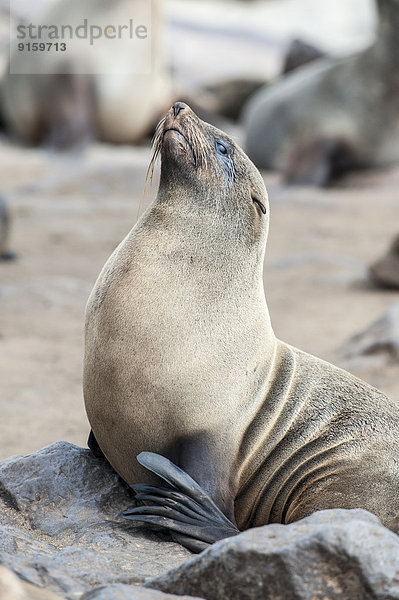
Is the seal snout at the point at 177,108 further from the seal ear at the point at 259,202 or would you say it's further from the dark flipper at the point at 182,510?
the dark flipper at the point at 182,510

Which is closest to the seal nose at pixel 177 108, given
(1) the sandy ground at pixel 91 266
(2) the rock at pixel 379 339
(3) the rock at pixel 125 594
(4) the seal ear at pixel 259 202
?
(4) the seal ear at pixel 259 202

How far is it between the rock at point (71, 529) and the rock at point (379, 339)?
9.17ft

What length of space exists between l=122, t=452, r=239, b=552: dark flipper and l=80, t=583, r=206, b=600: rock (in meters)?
→ 0.81

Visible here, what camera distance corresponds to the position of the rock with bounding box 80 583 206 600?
1966 millimetres

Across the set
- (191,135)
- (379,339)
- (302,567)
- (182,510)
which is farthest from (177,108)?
(379,339)

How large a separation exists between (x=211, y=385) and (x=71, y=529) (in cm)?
65

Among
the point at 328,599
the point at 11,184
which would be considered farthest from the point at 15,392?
the point at 11,184

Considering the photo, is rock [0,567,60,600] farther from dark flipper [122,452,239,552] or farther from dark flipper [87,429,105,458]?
dark flipper [87,429,105,458]

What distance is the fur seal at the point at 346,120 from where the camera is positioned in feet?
38.1

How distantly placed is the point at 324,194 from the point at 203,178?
322 inches

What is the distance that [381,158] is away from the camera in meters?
11.8

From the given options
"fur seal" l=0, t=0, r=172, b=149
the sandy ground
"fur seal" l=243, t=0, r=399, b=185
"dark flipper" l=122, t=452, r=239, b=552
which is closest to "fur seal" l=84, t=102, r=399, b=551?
"dark flipper" l=122, t=452, r=239, b=552

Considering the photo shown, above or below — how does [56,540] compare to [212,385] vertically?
below

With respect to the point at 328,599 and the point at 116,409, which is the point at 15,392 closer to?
the point at 116,409
